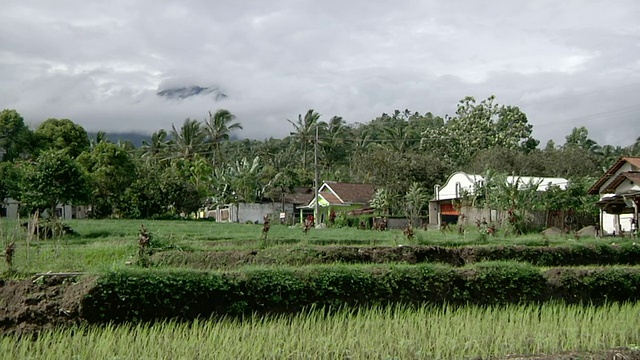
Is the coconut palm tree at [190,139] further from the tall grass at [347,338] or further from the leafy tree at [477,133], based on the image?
the tall grass at [347,338]

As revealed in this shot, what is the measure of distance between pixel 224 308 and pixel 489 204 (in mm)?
27079

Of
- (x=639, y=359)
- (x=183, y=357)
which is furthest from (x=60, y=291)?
(x=639, y=359)

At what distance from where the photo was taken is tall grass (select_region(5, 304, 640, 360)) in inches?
263

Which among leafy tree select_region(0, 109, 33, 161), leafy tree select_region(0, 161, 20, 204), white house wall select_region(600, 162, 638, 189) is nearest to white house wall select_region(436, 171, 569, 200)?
white house wall select_region(600, 162, 638, 189)

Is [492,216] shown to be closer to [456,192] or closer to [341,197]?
[456,192]

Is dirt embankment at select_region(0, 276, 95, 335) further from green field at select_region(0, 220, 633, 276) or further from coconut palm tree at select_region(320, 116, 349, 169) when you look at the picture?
coconut palm tree at select_region(320, 116, 349, 169)

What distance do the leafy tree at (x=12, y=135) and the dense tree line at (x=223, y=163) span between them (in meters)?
0.06

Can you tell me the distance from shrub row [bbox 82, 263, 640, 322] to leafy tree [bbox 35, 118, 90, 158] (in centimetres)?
3797

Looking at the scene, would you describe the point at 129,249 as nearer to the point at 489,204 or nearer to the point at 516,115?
the point at 489,204

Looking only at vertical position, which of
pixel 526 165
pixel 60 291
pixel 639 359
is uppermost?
pixel 526 165

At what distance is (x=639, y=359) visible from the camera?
6.77 meters

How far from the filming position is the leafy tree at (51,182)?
27.4 m

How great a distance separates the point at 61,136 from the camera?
4506cm

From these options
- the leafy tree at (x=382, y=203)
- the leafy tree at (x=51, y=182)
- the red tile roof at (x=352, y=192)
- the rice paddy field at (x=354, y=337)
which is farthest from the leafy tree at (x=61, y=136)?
the rice paddy field at (x=354, y=337)
